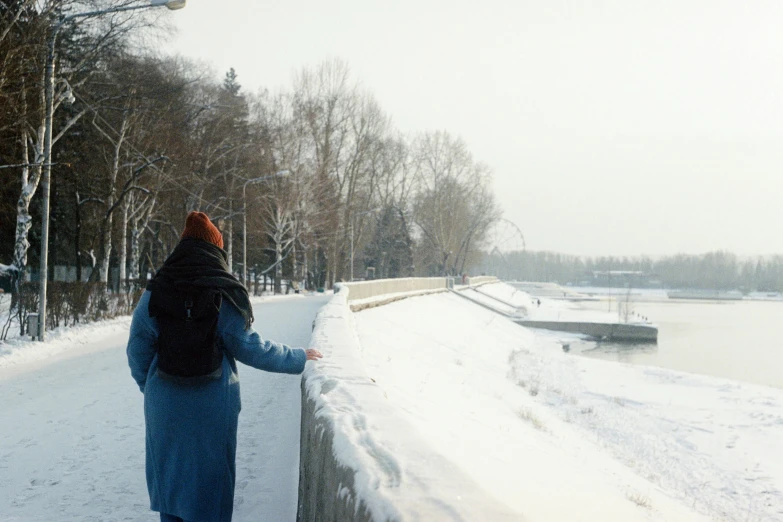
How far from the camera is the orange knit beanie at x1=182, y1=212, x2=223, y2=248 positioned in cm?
353

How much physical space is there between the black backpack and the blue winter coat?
8cm

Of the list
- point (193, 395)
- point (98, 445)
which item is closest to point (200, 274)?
point (193, 395)

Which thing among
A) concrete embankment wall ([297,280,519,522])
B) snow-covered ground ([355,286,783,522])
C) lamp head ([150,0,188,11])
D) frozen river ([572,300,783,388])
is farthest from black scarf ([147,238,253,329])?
frozen river ([572,300,783,388])

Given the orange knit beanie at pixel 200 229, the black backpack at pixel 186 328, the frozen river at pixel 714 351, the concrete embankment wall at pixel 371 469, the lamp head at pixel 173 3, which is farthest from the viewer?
the frozen river at pixel 714 351

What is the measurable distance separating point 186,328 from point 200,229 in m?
0.54

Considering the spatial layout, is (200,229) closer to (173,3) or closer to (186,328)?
(186,328)

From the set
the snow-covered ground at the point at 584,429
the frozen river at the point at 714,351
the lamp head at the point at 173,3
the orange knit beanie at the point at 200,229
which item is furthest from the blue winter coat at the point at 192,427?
the frozen river at the point at 714,351

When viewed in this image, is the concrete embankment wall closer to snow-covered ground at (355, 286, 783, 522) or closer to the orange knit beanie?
snow-covered ground at (355, 286, 783, 522)

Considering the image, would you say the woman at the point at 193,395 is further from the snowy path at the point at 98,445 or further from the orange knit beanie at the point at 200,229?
the snowy path at the point at 98,445

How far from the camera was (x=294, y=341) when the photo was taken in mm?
15312

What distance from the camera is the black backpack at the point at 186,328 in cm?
329

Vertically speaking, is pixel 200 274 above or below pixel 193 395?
above

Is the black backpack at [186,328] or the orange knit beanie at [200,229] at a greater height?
the orange knit beanie at [200,229]

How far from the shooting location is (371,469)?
260cm
